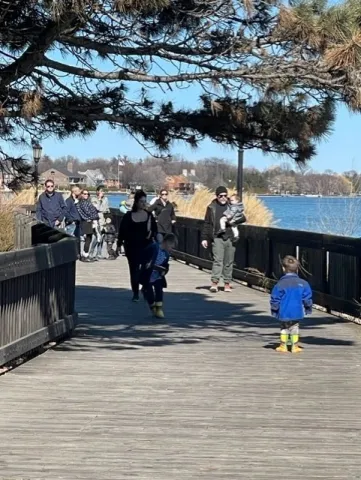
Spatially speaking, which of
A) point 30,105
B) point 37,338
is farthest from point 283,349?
point 30,105

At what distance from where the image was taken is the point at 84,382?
9344 mm

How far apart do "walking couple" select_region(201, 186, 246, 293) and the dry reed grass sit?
386 inches

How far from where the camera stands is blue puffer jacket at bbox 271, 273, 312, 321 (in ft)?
36.3

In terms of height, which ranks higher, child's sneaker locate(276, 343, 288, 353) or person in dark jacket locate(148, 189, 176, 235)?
person in dark jacket locate(148, 189, 176, 235)

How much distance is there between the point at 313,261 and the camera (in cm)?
1570

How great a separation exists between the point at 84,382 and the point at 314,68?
3.63 metres

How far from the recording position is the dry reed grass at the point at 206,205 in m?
29.4

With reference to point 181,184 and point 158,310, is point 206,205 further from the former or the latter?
point 158,310

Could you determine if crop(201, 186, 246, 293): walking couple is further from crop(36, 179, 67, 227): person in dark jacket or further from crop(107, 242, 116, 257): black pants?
crop(107, 242, 116, 257): black pants

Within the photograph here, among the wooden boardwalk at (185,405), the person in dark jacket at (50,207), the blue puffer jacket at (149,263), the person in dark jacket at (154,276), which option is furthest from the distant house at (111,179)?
the wooden boardwalk at (185,405)

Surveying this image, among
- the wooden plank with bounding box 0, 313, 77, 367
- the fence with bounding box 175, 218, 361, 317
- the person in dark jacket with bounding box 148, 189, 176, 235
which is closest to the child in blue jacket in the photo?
the wooden plank with bounding box 0, 313, 77, 367

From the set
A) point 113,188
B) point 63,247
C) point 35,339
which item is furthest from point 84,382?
point 113,188

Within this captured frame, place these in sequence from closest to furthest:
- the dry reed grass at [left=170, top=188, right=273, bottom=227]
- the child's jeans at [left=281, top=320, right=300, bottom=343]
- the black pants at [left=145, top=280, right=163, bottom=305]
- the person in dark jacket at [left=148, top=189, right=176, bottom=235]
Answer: the child's jeans at [left=281, top=320, right=300, bottom=343], the black pants at [left=145, top=280, right=163, bottom=305], the person in dark jacket at [left=148, top=189, right=176, bottom=235], the dry reed grass at [left=170, top=188, right=273, bottom=227]

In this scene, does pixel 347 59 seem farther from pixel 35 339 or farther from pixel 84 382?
pixel 35 339
